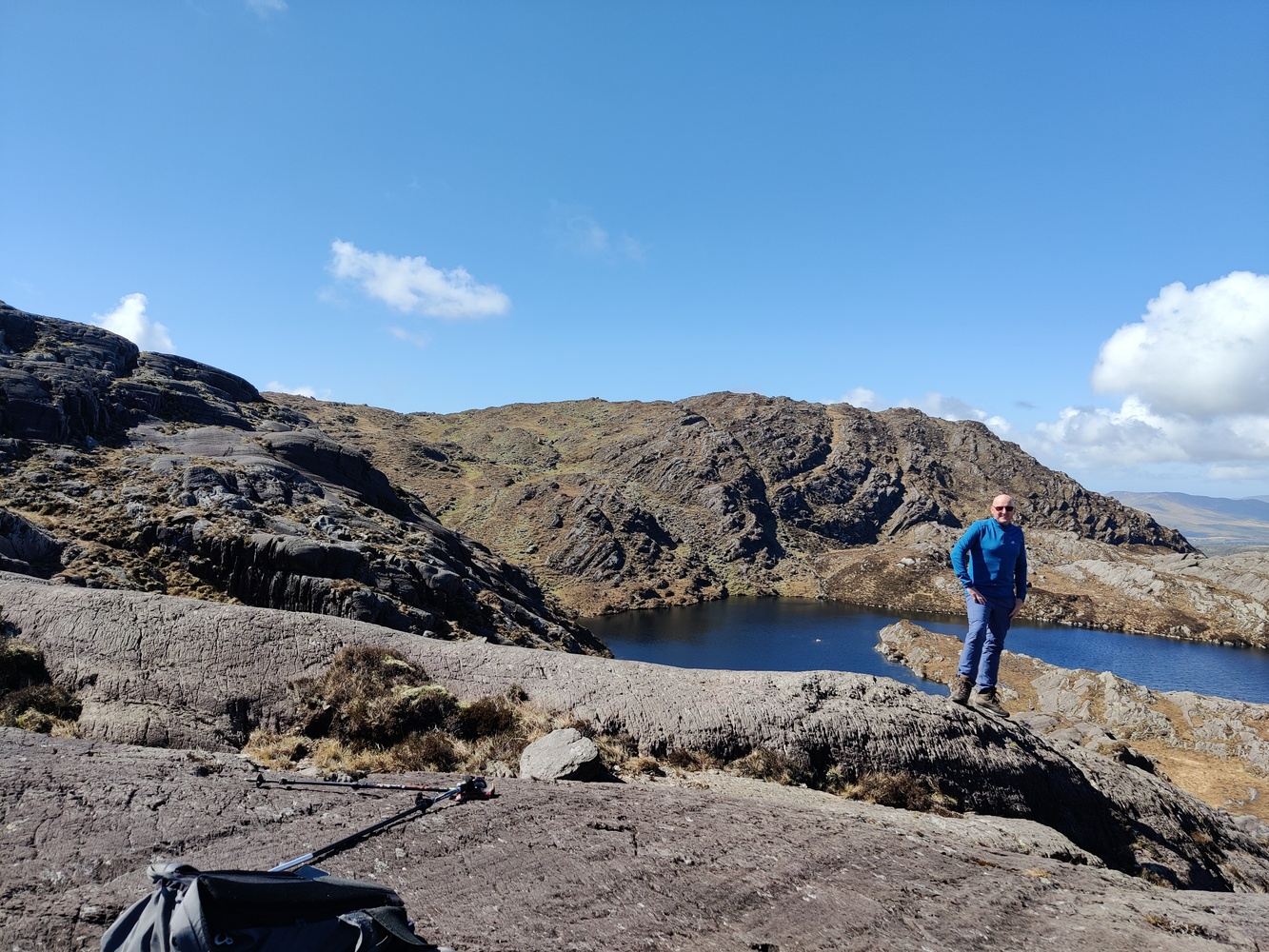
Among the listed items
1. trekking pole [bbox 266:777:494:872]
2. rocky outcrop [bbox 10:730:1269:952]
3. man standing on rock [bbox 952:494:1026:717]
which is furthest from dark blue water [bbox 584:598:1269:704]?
trekking pole [bbox 266:777:494:872]

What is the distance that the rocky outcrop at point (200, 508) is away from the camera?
25.2 meters

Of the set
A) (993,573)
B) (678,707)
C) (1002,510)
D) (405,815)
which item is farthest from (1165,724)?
(405,815)

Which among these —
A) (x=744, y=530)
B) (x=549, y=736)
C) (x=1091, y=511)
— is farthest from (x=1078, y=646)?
(x=549, y=736)

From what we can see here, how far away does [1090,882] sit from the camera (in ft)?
28.2

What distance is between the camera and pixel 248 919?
3.76 metres

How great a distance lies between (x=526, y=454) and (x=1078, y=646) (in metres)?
108

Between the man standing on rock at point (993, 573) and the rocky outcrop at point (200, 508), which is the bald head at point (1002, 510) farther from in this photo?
the rocky outcrop at point (200, 508)

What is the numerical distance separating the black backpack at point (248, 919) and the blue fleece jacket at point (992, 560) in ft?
35.3

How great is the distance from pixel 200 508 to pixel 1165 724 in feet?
183

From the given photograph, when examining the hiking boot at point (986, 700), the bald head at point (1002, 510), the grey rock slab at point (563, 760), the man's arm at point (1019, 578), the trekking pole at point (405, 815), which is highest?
the bald head at point (1002, 510)

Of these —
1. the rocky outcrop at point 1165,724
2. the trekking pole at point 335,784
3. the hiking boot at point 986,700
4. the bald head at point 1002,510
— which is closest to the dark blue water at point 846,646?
the rocky outcrop at point 1165,724

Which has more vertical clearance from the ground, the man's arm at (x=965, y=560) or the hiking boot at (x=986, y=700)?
the man's arm at (x=965, y=560)

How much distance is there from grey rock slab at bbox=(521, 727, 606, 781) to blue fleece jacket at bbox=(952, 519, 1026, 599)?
7082mm

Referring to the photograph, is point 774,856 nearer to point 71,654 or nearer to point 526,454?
point 71,654
